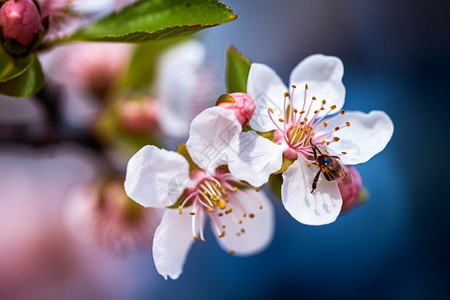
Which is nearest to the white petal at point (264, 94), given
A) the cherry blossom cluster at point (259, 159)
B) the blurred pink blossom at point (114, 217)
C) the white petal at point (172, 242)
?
the cherry blossom cluster at point (259, 159)

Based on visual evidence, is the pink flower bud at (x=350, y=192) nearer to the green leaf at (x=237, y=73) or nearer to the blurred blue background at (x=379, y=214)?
the green leaf at (x=237, y=73)

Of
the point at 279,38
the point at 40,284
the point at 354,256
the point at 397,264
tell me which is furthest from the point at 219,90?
the point at 279,38

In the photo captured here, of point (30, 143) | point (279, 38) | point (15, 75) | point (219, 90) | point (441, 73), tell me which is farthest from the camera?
point (279, 38)

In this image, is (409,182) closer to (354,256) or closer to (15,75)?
(354,256)

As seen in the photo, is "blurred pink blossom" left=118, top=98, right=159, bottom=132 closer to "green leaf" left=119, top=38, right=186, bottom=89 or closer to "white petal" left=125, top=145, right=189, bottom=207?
"green leaf" left=119, top=38, right=186, bottom=89

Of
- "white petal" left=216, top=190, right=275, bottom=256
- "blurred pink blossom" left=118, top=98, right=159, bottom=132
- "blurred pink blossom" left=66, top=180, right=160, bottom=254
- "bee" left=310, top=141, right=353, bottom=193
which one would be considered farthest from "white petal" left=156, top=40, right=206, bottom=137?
"bee" left=310, top=141, right=353, bottom=193

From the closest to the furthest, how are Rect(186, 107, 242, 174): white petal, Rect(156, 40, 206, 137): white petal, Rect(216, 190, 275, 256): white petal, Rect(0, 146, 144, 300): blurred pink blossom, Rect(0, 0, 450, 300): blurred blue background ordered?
Rect(186, 107, 242, 174): white petal, Rect(216, 190, 275, 256): white petal, Rect(156, 40, 206, 137): white petal, Rect(0, 146, 144, 300): blurred pink blossom, Rect(0, 0, 450, 300): blurred blue background
